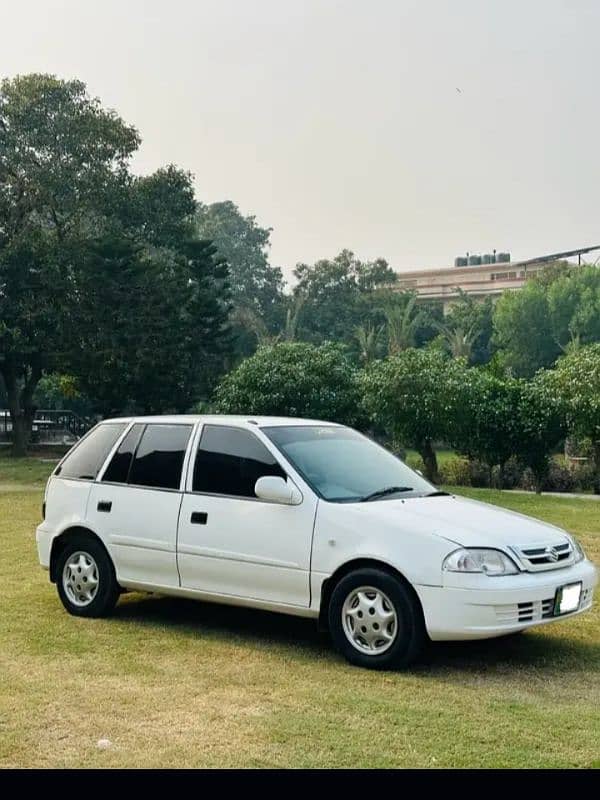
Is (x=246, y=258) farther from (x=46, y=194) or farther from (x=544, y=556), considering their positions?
(x=544, y=556)

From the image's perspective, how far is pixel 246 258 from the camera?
74562mm

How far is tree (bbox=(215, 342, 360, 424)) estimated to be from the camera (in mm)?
21859

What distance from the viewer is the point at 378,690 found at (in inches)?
235

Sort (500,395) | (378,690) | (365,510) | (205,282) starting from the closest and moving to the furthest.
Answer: (378,690) < (365,510) < (500,395) < (205,282)

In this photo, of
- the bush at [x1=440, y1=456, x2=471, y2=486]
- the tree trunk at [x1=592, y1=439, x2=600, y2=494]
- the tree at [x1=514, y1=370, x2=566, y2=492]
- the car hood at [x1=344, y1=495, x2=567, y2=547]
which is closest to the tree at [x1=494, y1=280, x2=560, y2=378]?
the bush at [x1=440, y1=456, x2=471, y2=486]

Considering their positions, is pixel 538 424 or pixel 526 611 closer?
pixel 526 611

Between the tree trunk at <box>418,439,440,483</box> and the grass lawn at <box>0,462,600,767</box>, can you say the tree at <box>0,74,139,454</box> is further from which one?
the grass lawn at <box>0,462,600,767</box>

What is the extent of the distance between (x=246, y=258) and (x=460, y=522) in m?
69.0

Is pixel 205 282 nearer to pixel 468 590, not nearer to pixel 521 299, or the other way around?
pixel 468 590

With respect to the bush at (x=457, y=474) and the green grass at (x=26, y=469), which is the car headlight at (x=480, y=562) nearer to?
the bush at (x=457, y=474)

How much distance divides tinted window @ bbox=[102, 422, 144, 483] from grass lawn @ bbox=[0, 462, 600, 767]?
1.12 metres

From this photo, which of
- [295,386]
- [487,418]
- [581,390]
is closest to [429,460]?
[487,418]
